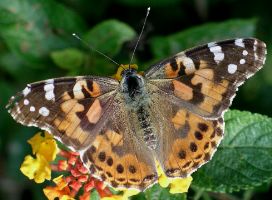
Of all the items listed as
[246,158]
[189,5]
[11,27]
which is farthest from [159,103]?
[189,5]

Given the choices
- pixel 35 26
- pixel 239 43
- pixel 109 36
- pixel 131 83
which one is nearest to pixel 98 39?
pixel 109 36

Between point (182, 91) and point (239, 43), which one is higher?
point (239, 43)

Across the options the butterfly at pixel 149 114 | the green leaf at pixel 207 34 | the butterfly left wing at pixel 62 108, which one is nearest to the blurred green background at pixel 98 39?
the green leaf at pixel 207 34

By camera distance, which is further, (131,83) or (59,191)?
(131,83)

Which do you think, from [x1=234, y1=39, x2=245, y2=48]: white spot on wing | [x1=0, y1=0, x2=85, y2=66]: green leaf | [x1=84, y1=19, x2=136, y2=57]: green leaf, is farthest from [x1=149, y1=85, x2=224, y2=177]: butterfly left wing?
[x1=0, y1=0, x2=85, y2=66]: green leaf

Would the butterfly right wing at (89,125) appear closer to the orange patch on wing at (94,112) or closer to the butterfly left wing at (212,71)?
the orange patch on wing at (94,112)

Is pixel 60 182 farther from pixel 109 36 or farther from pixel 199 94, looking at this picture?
pixel 109 36

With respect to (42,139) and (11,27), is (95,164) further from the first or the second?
(11,27)
